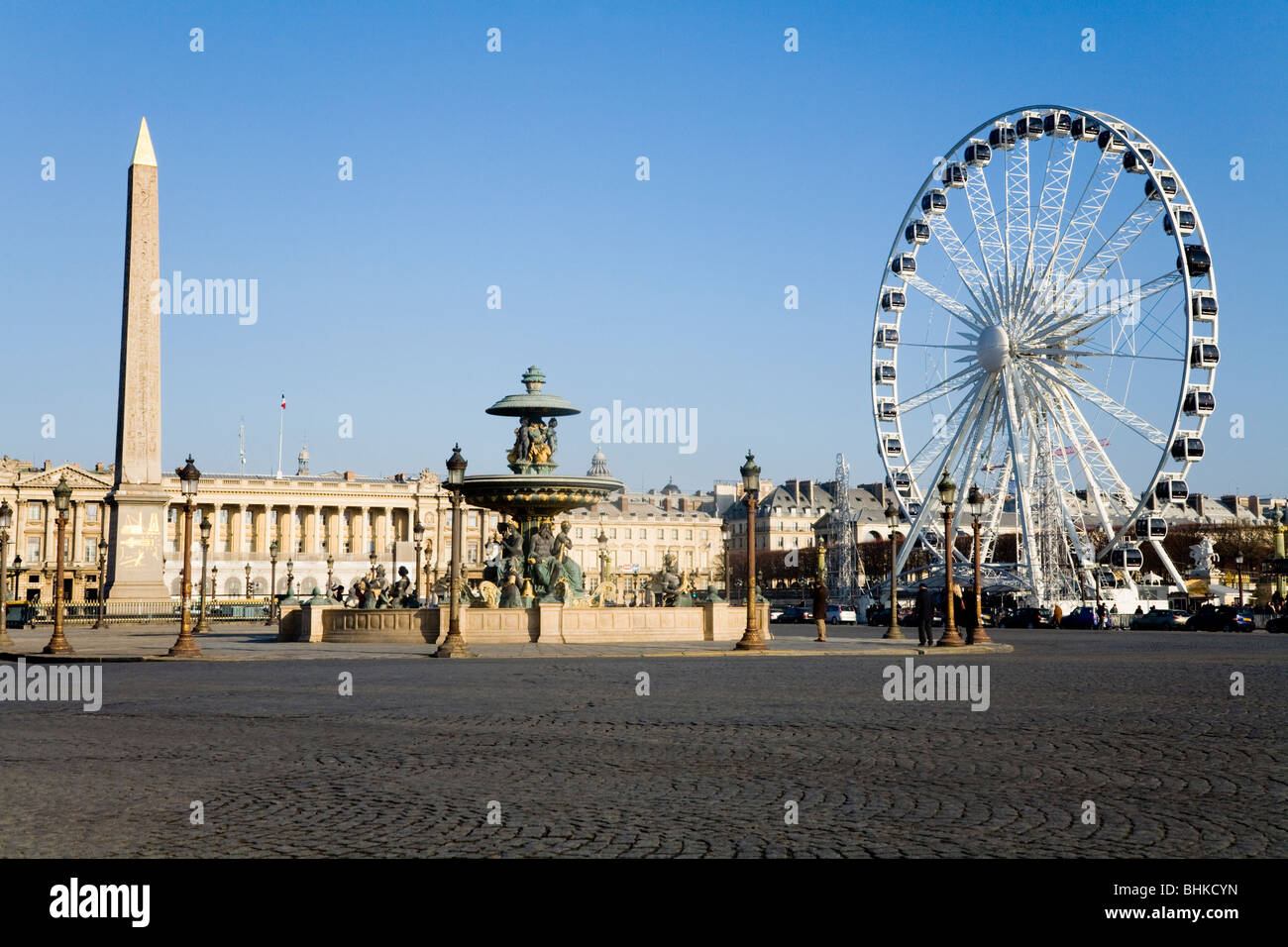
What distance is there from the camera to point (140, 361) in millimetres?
39375

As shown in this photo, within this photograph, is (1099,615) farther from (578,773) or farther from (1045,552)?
(578,773)

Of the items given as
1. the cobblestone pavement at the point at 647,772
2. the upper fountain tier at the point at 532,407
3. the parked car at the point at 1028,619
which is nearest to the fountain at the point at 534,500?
the upper fountain tier at the point at 532,407

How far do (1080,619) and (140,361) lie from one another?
37545mm

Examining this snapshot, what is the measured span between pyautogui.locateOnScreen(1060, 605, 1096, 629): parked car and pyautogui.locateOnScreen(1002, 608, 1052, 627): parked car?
2.80 ft

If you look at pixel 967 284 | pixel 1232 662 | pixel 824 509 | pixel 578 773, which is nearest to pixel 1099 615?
pixel 967 284

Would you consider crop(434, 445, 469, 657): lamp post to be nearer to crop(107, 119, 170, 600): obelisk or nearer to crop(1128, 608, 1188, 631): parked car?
crop(107, 119, 170, 600): obelisk

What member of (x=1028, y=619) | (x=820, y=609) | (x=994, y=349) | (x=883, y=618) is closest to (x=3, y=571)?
(x=820, y=609)

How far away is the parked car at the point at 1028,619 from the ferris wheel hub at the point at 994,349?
10.5m

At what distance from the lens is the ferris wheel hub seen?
54344 millimetres

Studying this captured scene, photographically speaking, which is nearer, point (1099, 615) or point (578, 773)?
point (578, 773)

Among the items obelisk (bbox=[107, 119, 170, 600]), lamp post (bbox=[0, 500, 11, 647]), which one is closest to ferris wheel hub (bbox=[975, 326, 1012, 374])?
obelisk (bbox=[107, 119, 170, 600])
